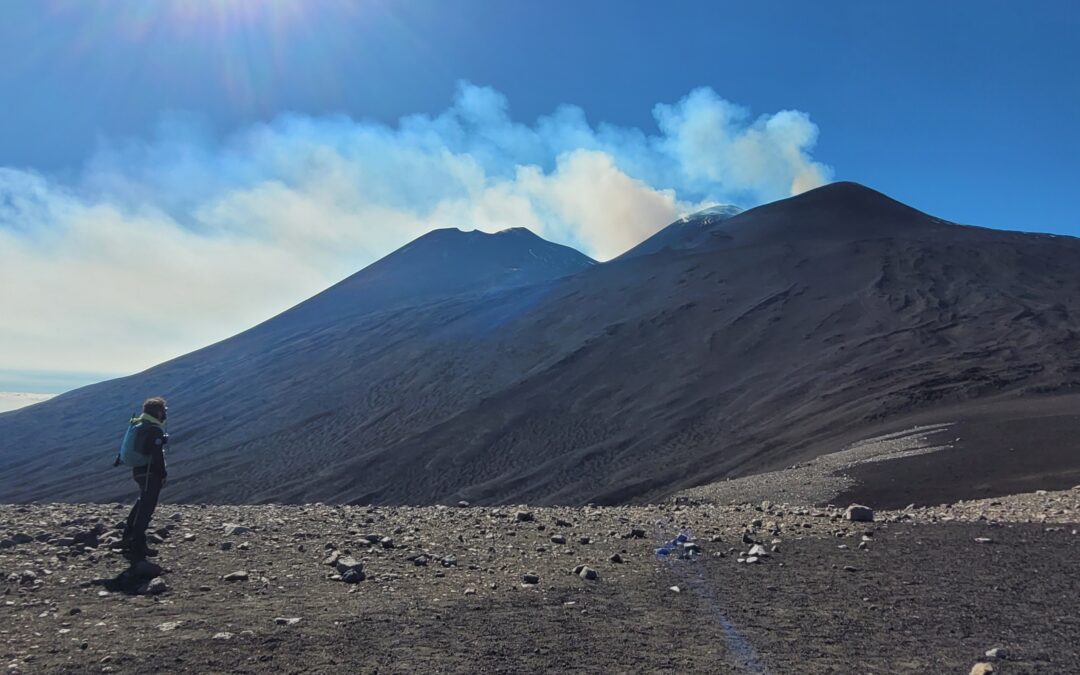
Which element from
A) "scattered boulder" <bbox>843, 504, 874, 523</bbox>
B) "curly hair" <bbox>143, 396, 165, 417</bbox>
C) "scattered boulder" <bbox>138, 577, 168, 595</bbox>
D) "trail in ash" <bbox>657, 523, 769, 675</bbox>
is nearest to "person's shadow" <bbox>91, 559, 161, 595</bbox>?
"scattered boulder" <bbox>138, 577, 168, 595</bbox>

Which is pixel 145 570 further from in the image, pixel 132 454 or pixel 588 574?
pixel 588 574

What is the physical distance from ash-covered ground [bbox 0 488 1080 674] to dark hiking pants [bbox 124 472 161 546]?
25cm

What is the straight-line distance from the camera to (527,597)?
19.5ft

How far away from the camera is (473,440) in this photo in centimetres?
4212

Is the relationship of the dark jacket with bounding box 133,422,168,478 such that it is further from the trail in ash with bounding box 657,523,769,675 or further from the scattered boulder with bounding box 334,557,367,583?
the trail in ash with bounding box 657,523,769,675

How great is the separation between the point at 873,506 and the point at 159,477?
13971 millimetres

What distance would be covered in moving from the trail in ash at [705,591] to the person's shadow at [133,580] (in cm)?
435

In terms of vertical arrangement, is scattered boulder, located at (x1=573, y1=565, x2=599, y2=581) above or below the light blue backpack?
below

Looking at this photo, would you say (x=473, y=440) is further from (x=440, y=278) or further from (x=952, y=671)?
→ (x=440, y=278)

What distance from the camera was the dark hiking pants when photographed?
246 inches

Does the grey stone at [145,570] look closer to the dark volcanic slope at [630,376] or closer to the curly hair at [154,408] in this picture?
the curly hair at [154,408]

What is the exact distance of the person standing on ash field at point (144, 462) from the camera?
6.29m

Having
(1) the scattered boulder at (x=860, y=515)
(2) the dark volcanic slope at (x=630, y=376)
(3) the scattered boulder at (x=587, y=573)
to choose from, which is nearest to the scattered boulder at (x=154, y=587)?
(3) the scattered boulder at (x=587, y=573)

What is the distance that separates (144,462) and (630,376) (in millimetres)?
42461
